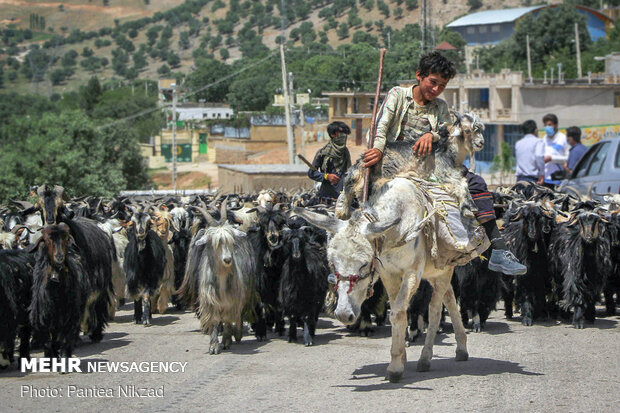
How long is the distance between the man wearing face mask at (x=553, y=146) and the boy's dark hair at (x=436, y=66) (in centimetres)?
983

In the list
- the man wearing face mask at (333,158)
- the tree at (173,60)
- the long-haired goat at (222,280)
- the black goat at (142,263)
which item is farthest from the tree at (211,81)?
the long-haired goat at (222,280)

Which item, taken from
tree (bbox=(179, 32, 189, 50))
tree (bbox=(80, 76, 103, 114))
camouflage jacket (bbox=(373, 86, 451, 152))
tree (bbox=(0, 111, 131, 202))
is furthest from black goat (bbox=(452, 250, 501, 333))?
tree (bbox=(179, 32, 189, 50))

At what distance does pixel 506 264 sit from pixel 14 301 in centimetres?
516

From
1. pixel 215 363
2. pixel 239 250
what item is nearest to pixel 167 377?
pixel 215 363

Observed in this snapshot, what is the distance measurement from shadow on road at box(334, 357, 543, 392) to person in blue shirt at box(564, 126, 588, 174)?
9454 mm

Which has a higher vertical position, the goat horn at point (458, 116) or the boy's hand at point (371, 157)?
the goat horn at point (458, 116)

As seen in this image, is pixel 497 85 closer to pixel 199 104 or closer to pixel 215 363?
pixel 199 104

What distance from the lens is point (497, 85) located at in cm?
6894

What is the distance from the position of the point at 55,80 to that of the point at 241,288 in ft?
561

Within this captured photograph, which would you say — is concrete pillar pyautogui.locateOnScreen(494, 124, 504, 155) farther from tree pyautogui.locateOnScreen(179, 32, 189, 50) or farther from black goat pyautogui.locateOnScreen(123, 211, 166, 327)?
tree pyautogui.locateOnScreen(179, 32, 189, 50)

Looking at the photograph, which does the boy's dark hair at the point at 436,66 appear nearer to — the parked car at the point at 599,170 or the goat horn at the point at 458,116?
the goat horn at the point at 458,116

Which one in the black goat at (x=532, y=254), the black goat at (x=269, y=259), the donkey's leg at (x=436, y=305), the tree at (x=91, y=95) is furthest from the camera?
the tree at (x=91, y=95)

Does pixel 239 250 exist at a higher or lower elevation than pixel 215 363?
higher

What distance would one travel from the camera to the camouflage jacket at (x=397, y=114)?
962 centimetres
